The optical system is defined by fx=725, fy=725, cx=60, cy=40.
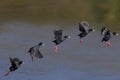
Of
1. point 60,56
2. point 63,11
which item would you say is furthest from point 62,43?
point 63,11

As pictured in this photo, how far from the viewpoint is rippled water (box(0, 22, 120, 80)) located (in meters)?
12.7

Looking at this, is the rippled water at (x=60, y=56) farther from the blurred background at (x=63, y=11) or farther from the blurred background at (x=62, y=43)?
the blurred background at (x=63, y=11)

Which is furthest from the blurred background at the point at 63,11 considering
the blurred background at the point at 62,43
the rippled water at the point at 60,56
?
the rippled water at the point at 60,56

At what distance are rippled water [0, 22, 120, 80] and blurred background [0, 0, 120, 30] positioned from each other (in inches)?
40.0

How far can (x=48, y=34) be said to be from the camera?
1582 cm

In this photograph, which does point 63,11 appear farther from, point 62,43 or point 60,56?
point 60,56

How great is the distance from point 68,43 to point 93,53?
3.12 ft

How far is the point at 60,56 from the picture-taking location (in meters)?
13.9

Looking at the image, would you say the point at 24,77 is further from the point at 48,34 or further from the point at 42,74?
the point at 48,34

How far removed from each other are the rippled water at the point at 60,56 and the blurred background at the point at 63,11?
1.01 m

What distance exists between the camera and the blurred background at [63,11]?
57.6ft

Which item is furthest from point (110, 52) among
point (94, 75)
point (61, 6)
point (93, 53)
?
point (61, 6)

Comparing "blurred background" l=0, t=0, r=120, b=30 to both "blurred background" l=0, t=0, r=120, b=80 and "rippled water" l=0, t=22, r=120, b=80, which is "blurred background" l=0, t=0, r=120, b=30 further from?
"rippled water" l=0, t=22, r=120, b=80

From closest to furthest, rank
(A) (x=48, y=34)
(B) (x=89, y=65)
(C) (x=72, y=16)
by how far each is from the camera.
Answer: (B) (x=89, y=65)
(A) (x=48, y=34)
(C) (x=72, y=16)
